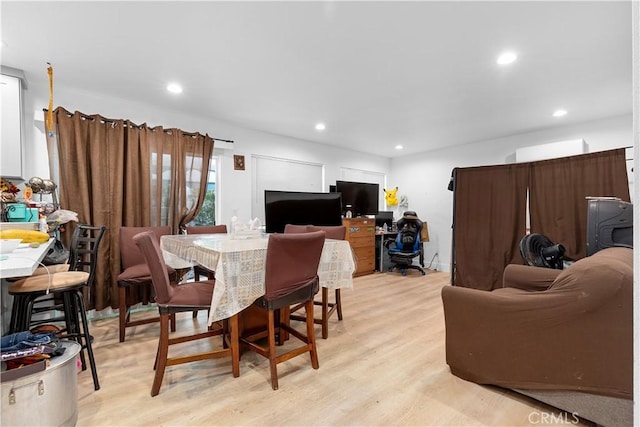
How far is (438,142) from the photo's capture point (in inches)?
207

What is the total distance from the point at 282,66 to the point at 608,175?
135 inches

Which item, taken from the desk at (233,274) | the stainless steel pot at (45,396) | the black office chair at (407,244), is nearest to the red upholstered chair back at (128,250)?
the desk at (233,274)

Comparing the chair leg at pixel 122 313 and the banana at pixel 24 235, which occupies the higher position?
the banana at pixel 24 235

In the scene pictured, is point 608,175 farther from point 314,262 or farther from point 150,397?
point 150,397

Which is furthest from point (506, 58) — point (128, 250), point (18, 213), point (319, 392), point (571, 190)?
point (18, 213)

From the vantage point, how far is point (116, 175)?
3.16m

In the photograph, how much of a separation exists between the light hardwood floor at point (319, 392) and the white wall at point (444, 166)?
3441 millimetres

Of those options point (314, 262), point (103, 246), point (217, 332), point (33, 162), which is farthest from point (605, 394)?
point (33, 162)

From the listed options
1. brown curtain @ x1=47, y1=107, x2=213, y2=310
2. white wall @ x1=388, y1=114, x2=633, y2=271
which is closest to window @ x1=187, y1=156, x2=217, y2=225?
brown curtain @ x1=47, y1=107, x2=213, y2=310

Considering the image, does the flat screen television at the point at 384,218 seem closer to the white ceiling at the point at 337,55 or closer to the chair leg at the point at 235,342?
the white ceiling at the point at 337,55

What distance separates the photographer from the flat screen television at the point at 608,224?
2184mm

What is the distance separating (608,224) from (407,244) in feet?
10.4
